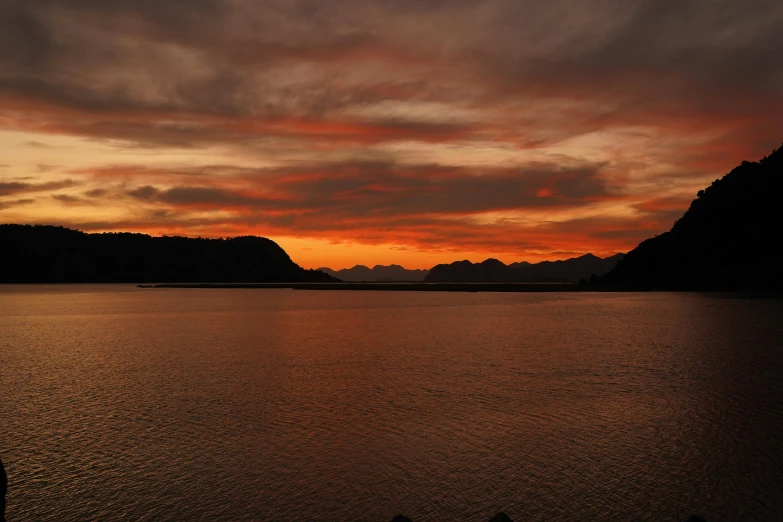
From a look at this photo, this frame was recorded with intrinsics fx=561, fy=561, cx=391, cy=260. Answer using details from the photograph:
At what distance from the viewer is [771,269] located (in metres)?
171

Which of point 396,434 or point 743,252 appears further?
point 743,252

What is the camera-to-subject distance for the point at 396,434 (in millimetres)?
20422

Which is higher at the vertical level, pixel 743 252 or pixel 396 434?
pixel 743 252

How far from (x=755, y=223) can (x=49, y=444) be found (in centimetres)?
21823

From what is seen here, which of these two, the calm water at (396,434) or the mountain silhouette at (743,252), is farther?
the mountain silhouette at (743,252)

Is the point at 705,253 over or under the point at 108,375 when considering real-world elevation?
over

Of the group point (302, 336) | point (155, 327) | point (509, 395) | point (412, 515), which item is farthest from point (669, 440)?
point (155, 327)

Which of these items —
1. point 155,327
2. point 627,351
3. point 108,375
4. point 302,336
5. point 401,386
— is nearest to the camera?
point 401,386

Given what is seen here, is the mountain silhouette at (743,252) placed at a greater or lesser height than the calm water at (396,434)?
greater

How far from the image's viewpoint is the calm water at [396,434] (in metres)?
14.4

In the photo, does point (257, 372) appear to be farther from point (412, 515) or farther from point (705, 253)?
point (705, 253)

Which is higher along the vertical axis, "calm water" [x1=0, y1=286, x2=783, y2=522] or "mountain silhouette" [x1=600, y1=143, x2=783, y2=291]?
"mountain silhouette" [x1=600, y1=143, x2=783, y2=291]

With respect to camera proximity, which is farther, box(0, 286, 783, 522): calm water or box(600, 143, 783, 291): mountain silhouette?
box(600, 143, 783, 291): mountain silhouette

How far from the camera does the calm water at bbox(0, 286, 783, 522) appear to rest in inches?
565
